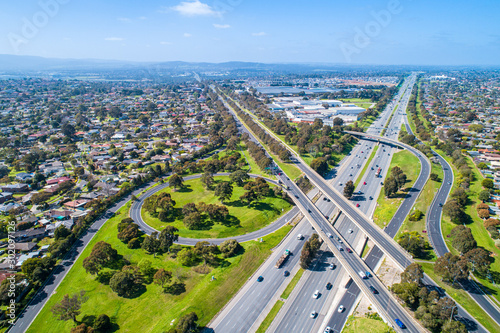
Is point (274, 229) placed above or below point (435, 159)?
below

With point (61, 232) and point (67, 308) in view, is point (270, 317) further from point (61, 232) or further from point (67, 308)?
point (61, 232)

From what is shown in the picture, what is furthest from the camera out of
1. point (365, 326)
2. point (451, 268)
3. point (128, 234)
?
point (128, 234)

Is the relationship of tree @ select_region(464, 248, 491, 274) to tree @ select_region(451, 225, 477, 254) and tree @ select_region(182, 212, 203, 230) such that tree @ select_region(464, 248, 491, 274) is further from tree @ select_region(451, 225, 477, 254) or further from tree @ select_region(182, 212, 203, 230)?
tree @ select_region(182, 212, 203, 230)

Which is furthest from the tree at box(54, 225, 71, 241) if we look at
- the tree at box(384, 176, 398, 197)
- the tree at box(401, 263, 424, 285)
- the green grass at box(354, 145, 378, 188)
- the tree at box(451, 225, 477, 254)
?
the tree at box(384, 176, 398, 197)

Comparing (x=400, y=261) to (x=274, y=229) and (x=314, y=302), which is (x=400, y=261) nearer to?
(x=314, y=302)

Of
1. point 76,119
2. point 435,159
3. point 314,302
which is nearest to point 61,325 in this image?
point 314,302

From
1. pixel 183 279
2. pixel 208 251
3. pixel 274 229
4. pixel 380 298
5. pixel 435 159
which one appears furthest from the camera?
pixel 435 159

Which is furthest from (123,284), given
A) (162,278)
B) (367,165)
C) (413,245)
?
(367,165)
